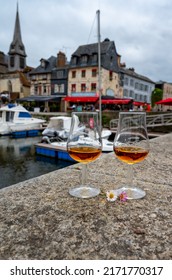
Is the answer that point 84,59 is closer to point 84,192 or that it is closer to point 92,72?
point 92,72

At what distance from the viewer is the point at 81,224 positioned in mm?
867

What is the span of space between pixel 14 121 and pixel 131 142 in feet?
58.7

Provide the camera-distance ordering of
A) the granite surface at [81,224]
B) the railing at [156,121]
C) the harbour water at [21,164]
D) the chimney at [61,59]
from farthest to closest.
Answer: the chimney at [61,59]
the railing at [156,121]
the harbour water at [21,164]
the granite surface at [81,224]

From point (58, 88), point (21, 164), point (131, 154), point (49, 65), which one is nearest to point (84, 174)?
point (131, 154)

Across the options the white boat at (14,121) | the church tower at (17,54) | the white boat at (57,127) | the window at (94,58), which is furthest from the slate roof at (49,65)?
the white boat at (57,127)

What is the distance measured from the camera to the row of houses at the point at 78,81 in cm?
2744

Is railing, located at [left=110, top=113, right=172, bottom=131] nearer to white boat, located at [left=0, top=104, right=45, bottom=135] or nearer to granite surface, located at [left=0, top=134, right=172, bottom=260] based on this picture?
white boat, located at [left=0, top=104, right=45, bottom=135]

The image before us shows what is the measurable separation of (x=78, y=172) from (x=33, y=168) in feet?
26.5

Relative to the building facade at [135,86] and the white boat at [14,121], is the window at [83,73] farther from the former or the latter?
the white boat at [14,121]

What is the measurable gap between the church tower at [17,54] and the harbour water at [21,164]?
33.3 m

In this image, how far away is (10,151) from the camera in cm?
1239
